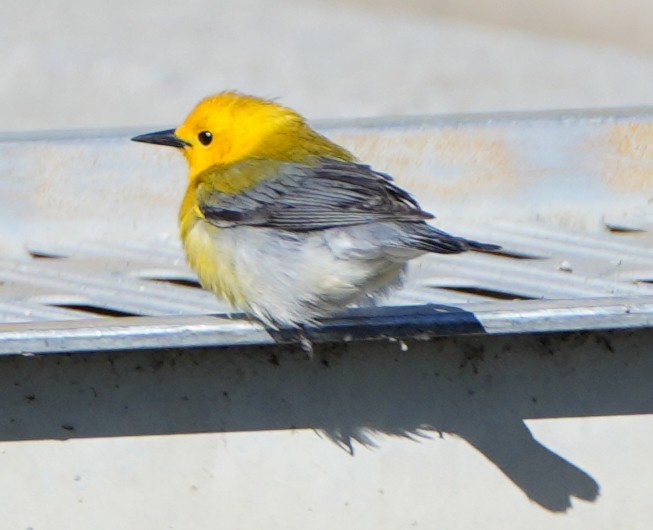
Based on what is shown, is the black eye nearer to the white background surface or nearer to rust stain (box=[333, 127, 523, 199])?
rust stain (box=[333, 127, 523, 199])

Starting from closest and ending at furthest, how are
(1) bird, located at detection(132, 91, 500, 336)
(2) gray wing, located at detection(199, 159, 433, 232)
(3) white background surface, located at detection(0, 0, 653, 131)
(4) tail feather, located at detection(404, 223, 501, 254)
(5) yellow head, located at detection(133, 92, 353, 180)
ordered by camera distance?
(4) tail feather, located at detection(404, 223, 501, 254) → (1) bird, located at detection(132, 91, 500, 336) → (2) gray wing, located at detection(199, 159, 433, 232) → (5) yellow head, located at detection(133, 92, 353, 180) → (3) white background surface, located at detection(0, 0, 653, 131)

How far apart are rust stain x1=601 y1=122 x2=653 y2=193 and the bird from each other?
94 cm

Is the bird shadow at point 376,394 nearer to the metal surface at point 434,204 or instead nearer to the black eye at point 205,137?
the metal surface at point 434,204

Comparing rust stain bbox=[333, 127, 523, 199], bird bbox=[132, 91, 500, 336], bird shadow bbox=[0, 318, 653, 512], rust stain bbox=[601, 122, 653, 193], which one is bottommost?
bird shadow bbox=[0, 318, 653, 512]

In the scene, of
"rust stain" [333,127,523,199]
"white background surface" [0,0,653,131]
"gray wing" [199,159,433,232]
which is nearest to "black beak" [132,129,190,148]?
"gray wing" [199,159,433,232]

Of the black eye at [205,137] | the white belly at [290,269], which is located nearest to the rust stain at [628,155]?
the white belly at [290,269]

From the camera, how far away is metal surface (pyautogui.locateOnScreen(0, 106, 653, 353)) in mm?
3652

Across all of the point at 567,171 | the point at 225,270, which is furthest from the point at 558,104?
the point at 225,270

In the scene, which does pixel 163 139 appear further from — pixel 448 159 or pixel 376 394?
pixel 376 394

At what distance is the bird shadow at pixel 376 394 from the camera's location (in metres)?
2.82

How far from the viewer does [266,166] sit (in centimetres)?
373

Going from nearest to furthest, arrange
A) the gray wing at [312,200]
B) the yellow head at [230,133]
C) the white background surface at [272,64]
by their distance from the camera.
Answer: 1. the gray wing at [312,200]
2. the yellow head at [230,133]
3. the white background surface at [272,64]

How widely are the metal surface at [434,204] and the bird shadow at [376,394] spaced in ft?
2.22

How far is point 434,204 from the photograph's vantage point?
4.28 metres
